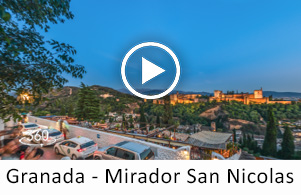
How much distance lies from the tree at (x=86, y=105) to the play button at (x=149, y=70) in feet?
53.6

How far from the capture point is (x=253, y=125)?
172 feet

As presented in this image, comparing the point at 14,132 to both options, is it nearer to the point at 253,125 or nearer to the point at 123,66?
the point at 123,66

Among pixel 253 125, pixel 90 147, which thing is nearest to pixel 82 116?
pixel 90 147

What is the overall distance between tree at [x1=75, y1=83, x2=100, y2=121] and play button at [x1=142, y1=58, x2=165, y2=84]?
16.3m

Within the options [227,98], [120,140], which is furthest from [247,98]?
[120,140]

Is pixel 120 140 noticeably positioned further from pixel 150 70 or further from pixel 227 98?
pixel 227 98

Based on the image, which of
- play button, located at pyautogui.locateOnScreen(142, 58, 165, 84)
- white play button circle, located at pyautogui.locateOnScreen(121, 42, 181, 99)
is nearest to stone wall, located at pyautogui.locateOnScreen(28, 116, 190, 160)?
white play button circle, located at pyautogui.locateOnScreen(121, 42, 181, 99)

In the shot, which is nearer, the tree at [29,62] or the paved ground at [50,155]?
the tree at [29,62]

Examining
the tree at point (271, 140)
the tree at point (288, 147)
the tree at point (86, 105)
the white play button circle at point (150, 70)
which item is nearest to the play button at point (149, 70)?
the white play button circle at point (150, 70)

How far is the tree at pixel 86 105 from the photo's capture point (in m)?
18.5

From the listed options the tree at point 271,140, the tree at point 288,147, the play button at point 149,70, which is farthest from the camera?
the tree at point 271,140

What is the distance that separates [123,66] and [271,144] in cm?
3187

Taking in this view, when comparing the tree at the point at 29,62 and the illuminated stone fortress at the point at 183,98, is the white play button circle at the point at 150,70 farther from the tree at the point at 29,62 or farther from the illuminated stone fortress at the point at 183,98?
the illuminated stone fortress at the point at 183,98

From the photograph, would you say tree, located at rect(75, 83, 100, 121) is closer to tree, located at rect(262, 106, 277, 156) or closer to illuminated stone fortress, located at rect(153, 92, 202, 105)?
tree, located at rect(262, 106, 277, 156)
